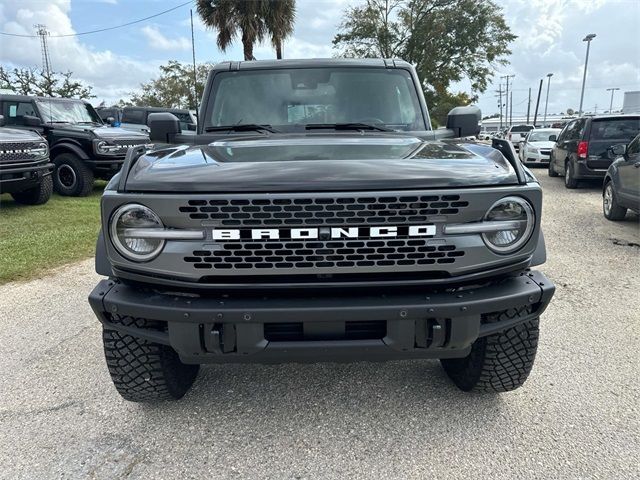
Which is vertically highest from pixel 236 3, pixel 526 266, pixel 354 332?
pixel 236 3

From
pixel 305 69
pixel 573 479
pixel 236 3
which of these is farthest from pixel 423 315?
pixel 236 3

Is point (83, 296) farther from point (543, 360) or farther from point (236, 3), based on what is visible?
point (236, 3)

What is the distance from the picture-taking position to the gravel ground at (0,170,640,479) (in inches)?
93.8

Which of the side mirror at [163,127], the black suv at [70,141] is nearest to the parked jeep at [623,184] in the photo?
the side mirror at [163,127]

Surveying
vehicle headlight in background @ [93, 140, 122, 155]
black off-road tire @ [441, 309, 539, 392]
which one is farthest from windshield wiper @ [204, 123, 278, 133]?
vehicle headlight in background @ [93, 140, 122, 155]

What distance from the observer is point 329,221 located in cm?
212

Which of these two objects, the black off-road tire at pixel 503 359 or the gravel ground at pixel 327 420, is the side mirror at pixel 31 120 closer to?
the gravel ground at pixel 327 420

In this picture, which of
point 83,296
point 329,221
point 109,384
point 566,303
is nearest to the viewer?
point 329,221

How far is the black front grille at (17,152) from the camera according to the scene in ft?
26.4

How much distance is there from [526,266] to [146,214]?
1682 millimetres

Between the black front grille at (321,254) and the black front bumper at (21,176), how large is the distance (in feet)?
24.4

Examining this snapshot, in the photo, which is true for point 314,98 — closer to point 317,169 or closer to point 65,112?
point 317,169

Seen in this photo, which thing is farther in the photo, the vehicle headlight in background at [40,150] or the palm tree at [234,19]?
the palm tree at [234,19]

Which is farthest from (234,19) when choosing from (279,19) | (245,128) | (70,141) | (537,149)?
(245,128)
